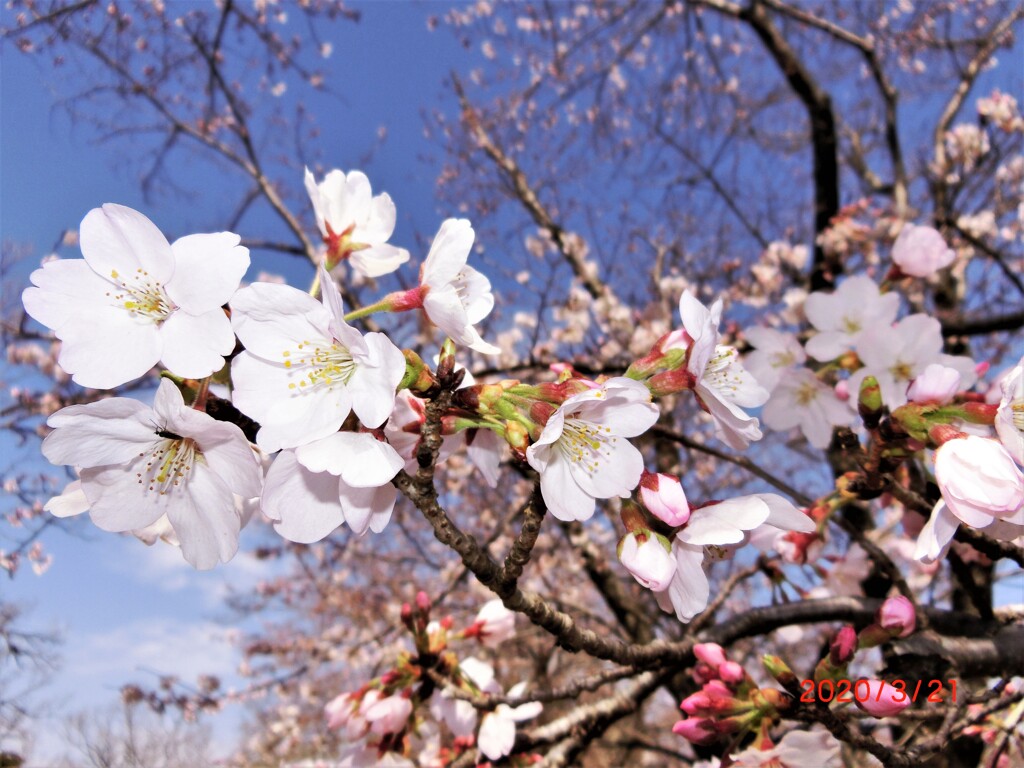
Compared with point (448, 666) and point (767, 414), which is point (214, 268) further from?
point (767, 414)

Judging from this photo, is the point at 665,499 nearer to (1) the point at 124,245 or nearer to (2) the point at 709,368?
(2) the point at 709,368

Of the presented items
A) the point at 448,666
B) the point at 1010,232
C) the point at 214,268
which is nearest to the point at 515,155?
the point at 1010,232

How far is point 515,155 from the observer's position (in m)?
7.31

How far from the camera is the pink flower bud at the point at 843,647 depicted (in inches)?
47.8

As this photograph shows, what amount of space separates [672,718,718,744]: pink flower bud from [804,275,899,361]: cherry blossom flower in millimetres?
1004

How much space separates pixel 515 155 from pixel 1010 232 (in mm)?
5496

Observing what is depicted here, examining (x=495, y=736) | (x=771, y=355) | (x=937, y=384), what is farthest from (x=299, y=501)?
(x=771, y=355)

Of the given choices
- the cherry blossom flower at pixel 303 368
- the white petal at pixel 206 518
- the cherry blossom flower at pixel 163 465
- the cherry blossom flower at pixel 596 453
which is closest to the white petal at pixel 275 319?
the cherry blossom flower at pixel 303 368

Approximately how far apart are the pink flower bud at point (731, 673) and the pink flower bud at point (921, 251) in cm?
139

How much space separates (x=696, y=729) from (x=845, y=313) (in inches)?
47.7

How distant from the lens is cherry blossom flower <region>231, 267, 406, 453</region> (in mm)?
787

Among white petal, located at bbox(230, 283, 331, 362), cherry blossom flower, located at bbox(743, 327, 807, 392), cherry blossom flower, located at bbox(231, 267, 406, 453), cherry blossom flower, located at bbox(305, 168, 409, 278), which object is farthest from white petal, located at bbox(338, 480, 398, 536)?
cherry blossom flower, located at bbox(743, 327, 807, 392)

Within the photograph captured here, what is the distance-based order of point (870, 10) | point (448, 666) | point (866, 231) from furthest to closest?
point (870, 10), point (866, 231), point (448, 666)

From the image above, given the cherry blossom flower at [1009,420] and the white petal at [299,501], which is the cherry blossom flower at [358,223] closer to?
the white petal at [299,501]
